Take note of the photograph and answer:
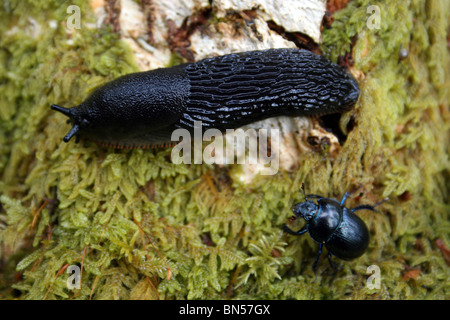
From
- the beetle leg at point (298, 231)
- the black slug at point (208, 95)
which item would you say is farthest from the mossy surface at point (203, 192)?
the black slug at point (208, 95)

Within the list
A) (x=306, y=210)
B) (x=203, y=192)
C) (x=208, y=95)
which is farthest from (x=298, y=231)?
(x=208, y=95)

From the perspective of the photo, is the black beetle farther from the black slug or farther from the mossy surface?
the black slug

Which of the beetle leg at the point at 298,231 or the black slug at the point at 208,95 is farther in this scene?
the beetle leg at the point at 298,231

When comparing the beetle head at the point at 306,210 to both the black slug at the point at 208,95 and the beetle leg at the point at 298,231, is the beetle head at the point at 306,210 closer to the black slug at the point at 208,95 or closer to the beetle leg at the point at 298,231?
the beetle leg at the point at 298,231

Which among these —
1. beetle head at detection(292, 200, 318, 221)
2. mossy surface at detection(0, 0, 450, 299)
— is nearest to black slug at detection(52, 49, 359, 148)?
mossy surface at detection(0, 0, 450, 299)

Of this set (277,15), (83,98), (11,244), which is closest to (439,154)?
(277,15)

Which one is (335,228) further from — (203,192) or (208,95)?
(208,95)
